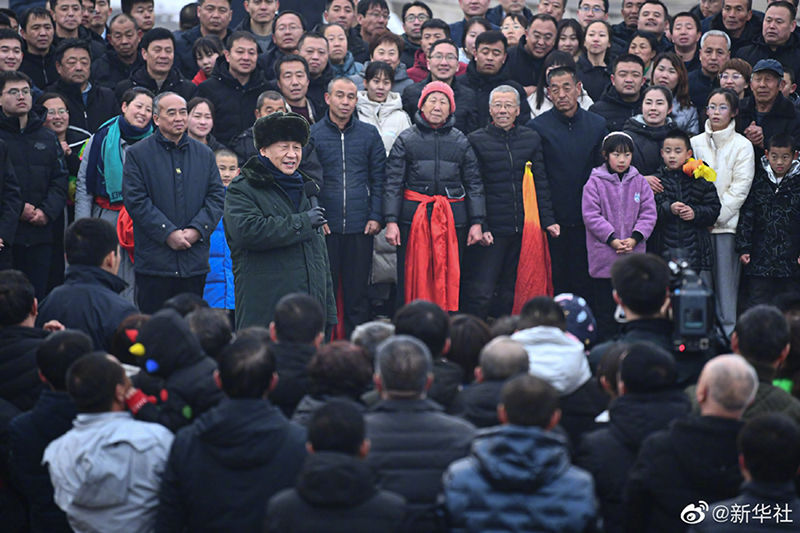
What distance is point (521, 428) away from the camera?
3.43 meters

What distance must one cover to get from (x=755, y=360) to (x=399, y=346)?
153 cm

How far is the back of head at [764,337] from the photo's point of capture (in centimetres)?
429

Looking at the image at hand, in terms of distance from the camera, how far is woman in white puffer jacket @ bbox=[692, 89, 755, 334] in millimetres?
8281

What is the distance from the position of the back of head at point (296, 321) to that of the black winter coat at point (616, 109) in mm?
4710

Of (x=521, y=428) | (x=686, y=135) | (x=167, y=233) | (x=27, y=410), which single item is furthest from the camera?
(x=686, y=135)

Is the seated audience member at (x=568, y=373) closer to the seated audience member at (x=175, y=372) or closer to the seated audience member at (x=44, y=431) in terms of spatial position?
the seated audience member at (x=175, y=372)

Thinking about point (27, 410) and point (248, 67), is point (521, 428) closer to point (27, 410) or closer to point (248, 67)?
point (27, 410)

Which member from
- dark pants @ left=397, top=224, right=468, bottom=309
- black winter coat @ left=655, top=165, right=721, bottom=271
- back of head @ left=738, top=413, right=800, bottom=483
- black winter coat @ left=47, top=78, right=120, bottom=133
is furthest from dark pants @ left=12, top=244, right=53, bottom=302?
back of head @ left=738, top=413, right=800, bottom=483

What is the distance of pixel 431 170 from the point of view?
8094 mm

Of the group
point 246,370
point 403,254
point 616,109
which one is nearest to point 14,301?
point 246,370

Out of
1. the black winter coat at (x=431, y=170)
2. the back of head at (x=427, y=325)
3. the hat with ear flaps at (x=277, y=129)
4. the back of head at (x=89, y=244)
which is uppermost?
the hat with ear flaps at (x=277, y=129)

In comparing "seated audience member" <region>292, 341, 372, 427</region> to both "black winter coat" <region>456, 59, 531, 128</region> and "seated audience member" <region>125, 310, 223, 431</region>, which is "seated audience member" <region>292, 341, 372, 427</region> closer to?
"seated audience member" <region>125, 310, 223, 431</region>

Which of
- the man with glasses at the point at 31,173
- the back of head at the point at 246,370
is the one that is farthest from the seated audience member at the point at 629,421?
the man with glasses at the point at 31,173

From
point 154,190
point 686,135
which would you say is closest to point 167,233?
point 154,190
